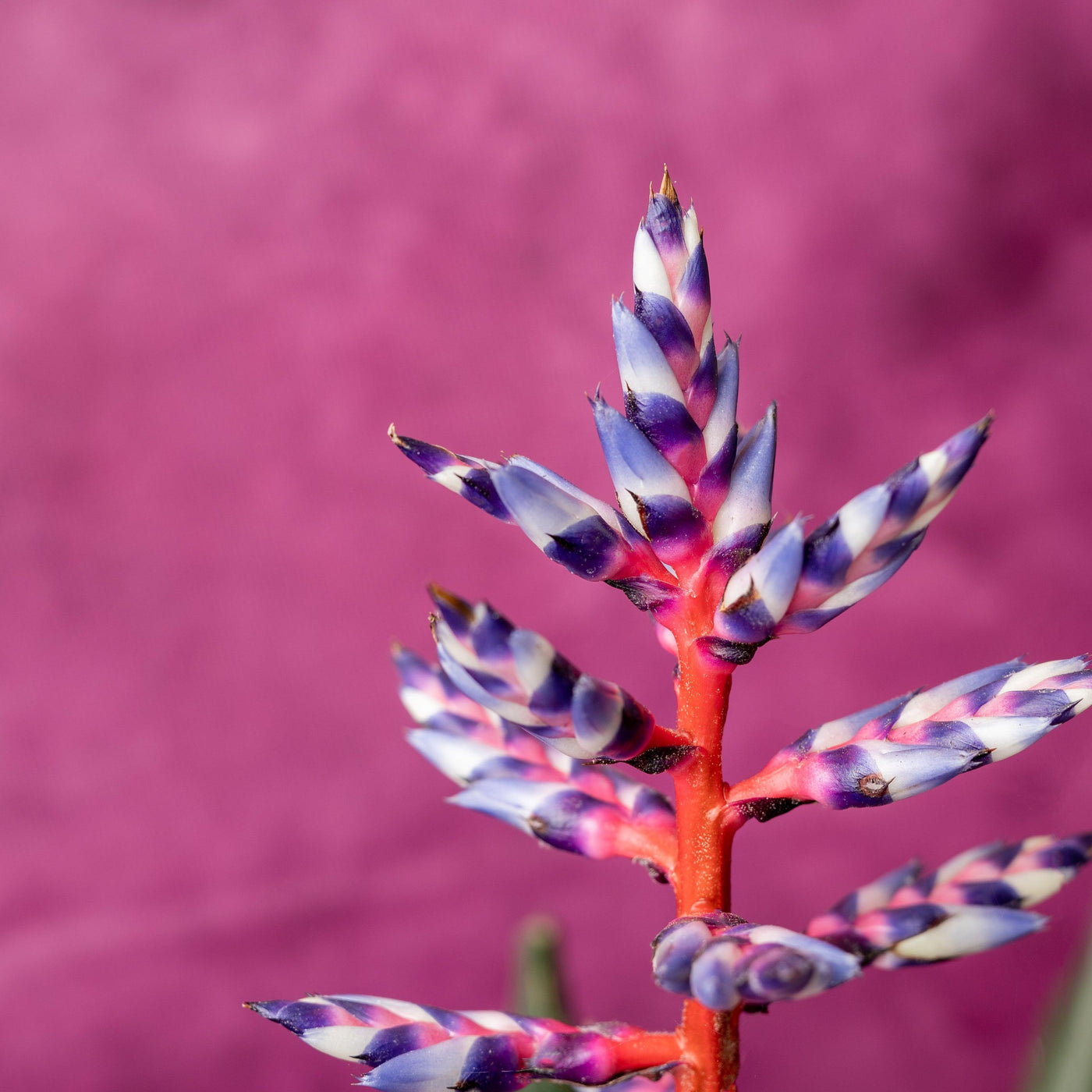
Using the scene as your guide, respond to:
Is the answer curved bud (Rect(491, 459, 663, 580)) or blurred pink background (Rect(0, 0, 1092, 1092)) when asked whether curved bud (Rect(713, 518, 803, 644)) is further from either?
blurred pink background (Rect(0, 0, 1092, 1092))

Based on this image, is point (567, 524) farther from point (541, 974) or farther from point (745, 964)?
point (541, 974)

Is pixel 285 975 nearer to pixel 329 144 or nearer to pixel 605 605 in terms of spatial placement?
pixel 605 605

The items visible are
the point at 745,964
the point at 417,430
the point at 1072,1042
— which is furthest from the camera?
the point at 417,430

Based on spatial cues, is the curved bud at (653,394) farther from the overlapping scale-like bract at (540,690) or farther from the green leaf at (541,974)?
the green leaf at (541,974)

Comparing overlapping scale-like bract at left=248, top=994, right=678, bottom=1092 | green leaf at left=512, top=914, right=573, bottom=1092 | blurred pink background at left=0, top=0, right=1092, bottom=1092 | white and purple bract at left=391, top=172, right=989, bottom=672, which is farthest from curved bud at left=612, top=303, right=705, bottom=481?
blurred pink background at left=0, top=0, right=1092, bottom=1092

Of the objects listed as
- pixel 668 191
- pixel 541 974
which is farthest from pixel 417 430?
pixel 668 191

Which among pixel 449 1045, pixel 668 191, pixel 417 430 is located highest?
pixel 417 430

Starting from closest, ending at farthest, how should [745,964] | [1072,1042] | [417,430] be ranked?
[745,964] → [1072,1042] → [417,430]

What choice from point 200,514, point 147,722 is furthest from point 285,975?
point 200,514
